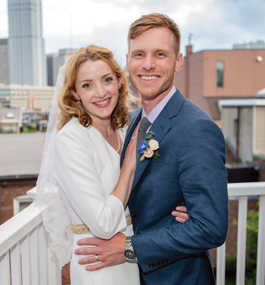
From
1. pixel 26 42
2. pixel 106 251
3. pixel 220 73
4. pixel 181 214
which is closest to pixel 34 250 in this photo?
pixel 106 251

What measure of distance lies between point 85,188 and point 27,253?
63cm

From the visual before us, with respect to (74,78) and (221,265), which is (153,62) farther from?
(221,265)

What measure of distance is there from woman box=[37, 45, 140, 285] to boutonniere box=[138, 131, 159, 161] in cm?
16

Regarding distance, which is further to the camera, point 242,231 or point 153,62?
point 242,231

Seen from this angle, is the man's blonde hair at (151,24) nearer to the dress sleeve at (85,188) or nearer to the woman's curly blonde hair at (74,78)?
the woman's curly blonde hair at (74,78)

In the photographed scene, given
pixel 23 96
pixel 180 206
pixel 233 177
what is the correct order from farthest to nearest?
1. pixel 233 177
2. pixel 23 96
3. pixel 180 206

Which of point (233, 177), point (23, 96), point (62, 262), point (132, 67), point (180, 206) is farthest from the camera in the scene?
point (233, 177)

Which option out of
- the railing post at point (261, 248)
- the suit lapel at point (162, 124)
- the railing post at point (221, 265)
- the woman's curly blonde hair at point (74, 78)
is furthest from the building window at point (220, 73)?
the suit lapel at point (162, 124)

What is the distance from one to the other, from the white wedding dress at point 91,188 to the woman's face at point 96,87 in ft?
0.39

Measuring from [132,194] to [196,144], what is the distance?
0.39 m

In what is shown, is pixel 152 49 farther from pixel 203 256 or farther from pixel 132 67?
pixel 203 256

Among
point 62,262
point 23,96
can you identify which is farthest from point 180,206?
point 23,96

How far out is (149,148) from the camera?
1.16m

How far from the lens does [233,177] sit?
416 inches
